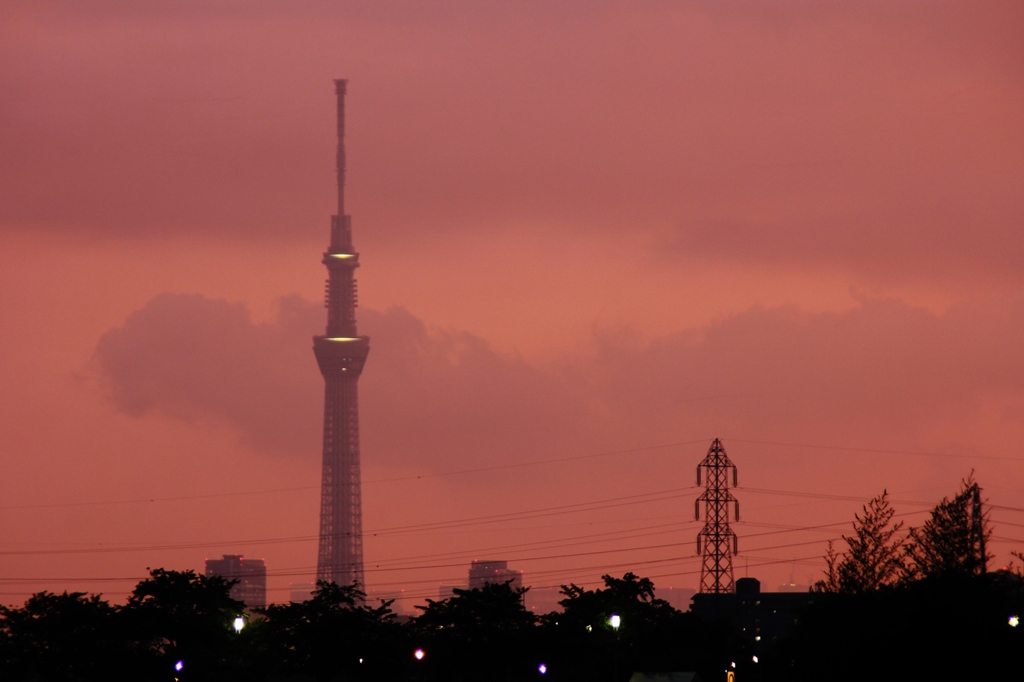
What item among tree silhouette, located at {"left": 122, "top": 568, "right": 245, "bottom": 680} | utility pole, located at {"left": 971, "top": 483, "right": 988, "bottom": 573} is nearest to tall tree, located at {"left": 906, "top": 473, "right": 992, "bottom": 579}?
utility pole, located at {"left": 971, "top": 483, "right": 988, "bottom": 573}

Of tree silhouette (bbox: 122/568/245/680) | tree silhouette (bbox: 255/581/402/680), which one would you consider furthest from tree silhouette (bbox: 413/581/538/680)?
tree silhouette (bbox: 122/568/245/680)

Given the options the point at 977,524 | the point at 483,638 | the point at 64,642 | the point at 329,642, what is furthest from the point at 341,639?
the point at 977,524

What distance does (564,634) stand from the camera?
142 meters

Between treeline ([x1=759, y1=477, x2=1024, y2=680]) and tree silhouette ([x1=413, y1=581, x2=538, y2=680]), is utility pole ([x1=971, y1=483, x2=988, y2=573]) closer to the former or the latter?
treeline ([x1=759, y1=477, x2=1024, y2=680])

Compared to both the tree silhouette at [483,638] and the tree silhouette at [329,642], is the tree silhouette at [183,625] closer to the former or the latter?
the tree silhouette at [329,642]

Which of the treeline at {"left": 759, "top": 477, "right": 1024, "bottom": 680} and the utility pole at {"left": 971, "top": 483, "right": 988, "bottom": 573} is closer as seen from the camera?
the treeline at {"left": 759, "top": 477, "right": 1024, "bottom": 680}

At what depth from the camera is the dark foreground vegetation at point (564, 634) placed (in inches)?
3947

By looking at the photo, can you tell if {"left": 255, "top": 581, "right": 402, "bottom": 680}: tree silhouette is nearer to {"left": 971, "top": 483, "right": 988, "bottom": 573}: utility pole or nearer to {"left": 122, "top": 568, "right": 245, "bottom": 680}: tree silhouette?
{"left": 122, "top": 568, "right": 245, "bottom": 680}: tree silhouette

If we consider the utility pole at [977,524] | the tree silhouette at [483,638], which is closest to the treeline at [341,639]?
the tree silhouette at [483,638]

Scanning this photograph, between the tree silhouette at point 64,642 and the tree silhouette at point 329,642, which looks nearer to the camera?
the tree silhouette at point 64,642

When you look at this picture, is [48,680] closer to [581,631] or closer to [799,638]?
[581,631]

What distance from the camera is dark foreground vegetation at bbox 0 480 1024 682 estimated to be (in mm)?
100250

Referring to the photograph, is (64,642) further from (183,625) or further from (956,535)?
(956,535)

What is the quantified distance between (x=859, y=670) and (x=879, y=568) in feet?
106
